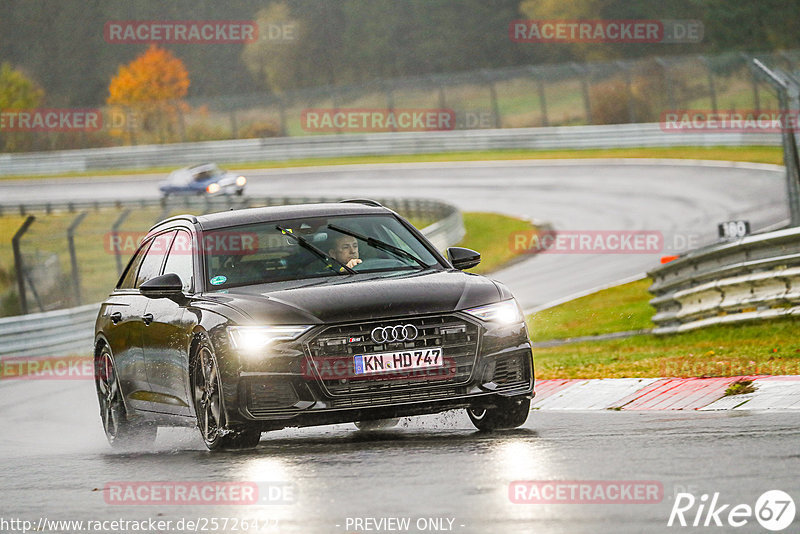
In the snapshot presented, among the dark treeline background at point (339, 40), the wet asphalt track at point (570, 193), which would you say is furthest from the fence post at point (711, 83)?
the dark treeline background at point (339, 40)

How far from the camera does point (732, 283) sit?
13641 millimetres

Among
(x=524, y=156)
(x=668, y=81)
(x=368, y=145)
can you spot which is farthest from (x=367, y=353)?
(x=368, y=145)

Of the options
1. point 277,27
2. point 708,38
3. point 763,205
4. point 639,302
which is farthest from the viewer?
point 277,27

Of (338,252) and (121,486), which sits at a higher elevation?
(338,252)

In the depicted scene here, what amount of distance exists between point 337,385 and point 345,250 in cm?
146

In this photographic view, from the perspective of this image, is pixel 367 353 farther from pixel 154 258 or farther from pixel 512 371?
pixel 154 258

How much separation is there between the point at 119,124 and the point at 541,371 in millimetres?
55620

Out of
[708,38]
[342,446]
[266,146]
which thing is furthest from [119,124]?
[342,446]

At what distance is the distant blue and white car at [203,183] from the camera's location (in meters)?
48.8

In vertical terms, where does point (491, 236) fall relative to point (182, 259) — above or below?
below

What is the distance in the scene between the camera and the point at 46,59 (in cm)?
10956

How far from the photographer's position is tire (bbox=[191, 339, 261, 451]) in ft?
26.6

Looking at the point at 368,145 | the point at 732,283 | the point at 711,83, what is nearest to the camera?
the point at 732,283

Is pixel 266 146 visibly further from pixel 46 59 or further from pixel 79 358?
pixel 46 59
